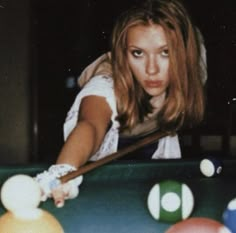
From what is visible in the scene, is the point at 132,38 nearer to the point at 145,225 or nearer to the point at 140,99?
the point at 140,99

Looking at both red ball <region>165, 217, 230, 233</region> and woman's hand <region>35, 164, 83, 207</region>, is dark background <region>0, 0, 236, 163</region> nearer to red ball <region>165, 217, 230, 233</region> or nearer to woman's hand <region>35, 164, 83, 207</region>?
woman's hand <region>35, 164, 83, 207</region>

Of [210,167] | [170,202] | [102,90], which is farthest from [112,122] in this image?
[170,202]

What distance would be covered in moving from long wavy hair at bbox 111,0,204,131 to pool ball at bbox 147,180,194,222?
789 millimetres

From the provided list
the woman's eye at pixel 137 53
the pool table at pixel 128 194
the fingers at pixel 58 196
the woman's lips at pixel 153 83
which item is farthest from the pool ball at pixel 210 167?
the fingers at pixel 58 196

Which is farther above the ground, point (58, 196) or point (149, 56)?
point (149, 56)

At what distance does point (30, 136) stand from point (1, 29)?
3.02 ft

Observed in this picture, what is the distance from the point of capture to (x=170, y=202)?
5.23 feet

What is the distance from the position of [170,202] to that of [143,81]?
0.90m

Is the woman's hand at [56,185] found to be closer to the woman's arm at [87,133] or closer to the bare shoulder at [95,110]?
the woman's arm at [87,133]

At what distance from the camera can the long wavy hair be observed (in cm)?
229

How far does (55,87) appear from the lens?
538 cm

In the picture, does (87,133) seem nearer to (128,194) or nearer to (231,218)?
(128,194)

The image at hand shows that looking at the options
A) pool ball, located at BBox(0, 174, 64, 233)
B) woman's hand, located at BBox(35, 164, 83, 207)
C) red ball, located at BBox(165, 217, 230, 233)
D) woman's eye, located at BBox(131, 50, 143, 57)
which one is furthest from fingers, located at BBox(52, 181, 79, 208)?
woman's eye, located at BBox(131, 50, 143, 57)

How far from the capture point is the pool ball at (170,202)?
156 cm
